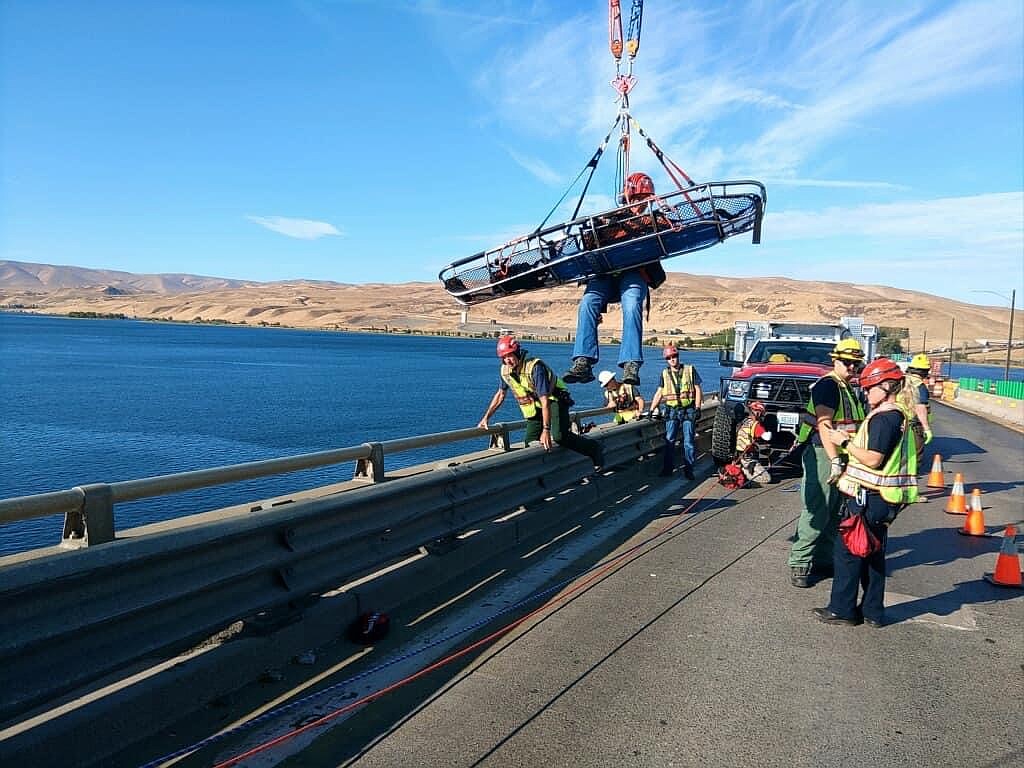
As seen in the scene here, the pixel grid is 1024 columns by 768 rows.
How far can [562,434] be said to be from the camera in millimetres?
8633

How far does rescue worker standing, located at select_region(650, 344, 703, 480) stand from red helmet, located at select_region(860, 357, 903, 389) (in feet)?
19.8

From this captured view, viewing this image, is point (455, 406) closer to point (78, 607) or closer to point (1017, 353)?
point (78, 607)

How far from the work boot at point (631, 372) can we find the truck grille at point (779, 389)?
2897 millimetres

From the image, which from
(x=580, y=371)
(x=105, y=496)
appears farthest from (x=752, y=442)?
(x=105, y=496)

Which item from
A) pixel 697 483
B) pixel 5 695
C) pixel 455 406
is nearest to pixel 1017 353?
pixel 455 406

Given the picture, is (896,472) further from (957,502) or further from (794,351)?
(794,351)

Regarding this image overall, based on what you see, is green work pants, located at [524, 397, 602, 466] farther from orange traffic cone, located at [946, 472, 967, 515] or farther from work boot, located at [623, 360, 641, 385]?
orange traffic cone, located at [946, 472, 967, 515]

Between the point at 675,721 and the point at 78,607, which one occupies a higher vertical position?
the point at 78,607

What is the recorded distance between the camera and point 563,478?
334 inches

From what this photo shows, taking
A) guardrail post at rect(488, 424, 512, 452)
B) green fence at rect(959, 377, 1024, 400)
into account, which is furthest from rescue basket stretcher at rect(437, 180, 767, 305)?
green fence at rect(959, 377, 1024, 400)

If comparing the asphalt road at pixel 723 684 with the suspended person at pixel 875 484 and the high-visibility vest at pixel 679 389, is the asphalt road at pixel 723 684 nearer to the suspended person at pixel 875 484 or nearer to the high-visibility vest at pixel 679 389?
the suspended person at pixel 875 484

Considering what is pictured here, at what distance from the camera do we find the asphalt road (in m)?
3.82

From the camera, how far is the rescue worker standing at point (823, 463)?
6297 millimetres

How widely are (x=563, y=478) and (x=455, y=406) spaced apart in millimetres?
25026
